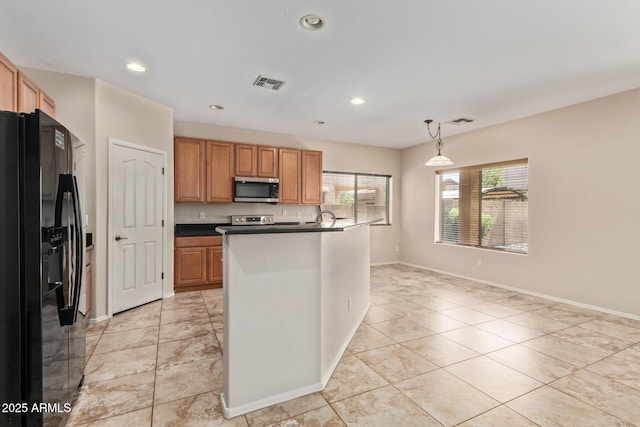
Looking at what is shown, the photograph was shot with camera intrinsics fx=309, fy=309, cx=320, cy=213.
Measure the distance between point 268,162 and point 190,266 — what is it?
Answer: 2.20 m

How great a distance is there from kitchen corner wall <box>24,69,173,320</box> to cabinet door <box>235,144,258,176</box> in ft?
5.47

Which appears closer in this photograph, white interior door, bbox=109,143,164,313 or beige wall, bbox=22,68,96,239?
beige wall, bbox=22,68,96,239

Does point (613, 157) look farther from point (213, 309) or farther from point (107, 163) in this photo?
point (107, 163)

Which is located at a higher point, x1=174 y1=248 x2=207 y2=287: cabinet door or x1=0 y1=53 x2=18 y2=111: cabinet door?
x1=0 y1=53 x2=18 y2=111: cabinet door

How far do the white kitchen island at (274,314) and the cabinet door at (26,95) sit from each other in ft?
7.26

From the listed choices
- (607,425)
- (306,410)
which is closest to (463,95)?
(607,425)

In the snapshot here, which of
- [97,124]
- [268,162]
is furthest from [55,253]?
[268,162]

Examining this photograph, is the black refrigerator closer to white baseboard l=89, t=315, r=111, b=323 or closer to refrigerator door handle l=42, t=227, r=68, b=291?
refrigerator door handle l=42, t=227, r=68, b=291

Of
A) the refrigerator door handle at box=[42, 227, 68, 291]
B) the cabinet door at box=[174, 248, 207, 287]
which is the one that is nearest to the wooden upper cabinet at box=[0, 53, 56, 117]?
the refrigerator door handle at box=[42, 227, 68, 291]

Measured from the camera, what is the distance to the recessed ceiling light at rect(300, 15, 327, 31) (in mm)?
2268

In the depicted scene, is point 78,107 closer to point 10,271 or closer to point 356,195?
point 10,271

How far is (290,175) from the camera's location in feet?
19.0

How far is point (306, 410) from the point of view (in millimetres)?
1966

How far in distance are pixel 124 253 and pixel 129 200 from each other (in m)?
0.66
